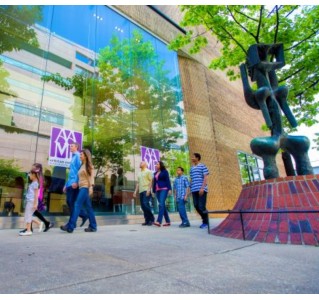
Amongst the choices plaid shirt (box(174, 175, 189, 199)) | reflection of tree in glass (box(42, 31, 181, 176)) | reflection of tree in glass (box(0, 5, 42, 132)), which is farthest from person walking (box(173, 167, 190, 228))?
reflection of tree in glass (box(0, 5, 42, 132))

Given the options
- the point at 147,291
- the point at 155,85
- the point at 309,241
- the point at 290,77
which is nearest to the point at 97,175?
the point at 155,85

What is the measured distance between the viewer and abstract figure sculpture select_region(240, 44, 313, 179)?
16.2ft

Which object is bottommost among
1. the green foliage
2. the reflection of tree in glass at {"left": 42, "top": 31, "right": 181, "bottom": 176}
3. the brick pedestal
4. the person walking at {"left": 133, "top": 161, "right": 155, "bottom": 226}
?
the brick pedestal

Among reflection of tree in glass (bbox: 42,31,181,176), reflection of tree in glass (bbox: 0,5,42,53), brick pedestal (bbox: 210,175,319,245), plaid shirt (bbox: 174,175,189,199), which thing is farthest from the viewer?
reflection of tree in glass (bbox: 42,31,181,176)

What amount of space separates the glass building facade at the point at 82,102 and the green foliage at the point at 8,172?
0.03 metres

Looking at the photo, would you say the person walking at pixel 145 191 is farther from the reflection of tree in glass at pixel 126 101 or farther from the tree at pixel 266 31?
the tree at pixel 266 31

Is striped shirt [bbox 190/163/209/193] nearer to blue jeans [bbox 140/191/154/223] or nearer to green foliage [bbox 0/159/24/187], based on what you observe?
blue jeans [bbox 140/191/154/223]

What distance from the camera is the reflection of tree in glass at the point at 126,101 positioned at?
32.6 feet

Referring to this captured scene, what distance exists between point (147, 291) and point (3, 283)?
0.98m

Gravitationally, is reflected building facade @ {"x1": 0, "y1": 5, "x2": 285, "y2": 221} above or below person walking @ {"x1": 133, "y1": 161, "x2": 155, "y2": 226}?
above

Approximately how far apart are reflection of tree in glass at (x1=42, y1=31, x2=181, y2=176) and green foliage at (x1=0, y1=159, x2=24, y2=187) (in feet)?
8.55

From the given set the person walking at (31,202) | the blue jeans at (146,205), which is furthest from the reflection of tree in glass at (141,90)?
the person walking at (31,202)

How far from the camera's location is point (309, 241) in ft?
10.2

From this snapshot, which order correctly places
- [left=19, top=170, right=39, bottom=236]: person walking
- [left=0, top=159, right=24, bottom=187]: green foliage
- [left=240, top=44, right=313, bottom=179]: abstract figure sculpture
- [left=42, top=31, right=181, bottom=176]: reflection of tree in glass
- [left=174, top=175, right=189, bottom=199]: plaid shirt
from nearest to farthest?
[left=19, top=170, right=39, bottom=236]: person walking < [left=240, top=44, right=313, bottom=179]: abstract figure sculpture < [left=174, top=175, right=189, bottom=199]: plaid shirt < [left=0, top=159, right=24, bottom=187]: green foliage < [left=42, top=31, right=181, bottom=176]: reflection of tree in glass
